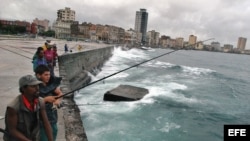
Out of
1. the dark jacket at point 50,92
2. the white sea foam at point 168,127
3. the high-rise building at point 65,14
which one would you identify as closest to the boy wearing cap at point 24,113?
the dark jacket at point 50,92

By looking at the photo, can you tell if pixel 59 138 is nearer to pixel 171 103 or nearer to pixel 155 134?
pixel 155 134

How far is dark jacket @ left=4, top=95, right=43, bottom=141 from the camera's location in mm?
2631

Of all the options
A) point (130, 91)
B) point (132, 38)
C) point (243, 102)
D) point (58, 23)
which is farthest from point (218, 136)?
point (132, 38)

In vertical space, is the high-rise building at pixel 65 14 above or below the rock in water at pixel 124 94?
above

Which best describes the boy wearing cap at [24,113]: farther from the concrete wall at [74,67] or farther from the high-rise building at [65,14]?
the high-rise building at [65,14]

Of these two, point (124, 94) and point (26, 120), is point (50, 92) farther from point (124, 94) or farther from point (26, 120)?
point (124, 94)

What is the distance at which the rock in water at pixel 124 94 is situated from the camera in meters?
15.3

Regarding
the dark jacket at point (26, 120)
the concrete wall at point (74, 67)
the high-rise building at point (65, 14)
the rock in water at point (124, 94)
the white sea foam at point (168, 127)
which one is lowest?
the white sea foam at point (168, 127)

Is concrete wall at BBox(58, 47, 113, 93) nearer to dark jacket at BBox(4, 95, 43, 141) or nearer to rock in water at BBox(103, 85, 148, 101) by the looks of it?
rock in water at BBox(103, 85, 148, 101)

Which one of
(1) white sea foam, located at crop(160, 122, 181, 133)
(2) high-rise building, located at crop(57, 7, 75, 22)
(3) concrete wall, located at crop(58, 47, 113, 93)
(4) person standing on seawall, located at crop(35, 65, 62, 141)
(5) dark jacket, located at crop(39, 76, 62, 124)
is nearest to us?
(4) person standing on seawall, located at crop(35, 65, 62, 141)

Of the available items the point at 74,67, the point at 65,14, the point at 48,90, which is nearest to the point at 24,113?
the point at 48,90

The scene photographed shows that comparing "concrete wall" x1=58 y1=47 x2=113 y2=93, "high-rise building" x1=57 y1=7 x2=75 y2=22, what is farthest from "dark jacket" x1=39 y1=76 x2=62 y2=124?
"high-rise building" x1=57 y1=7 x2=75 y2=22

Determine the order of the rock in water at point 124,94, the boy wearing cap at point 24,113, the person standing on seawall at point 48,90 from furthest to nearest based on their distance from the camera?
the rock in water at point 124,94
the person standing on seawall at point 48,90
the boy wearing cap at point 24,113

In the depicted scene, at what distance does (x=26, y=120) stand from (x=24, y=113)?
79 mm
